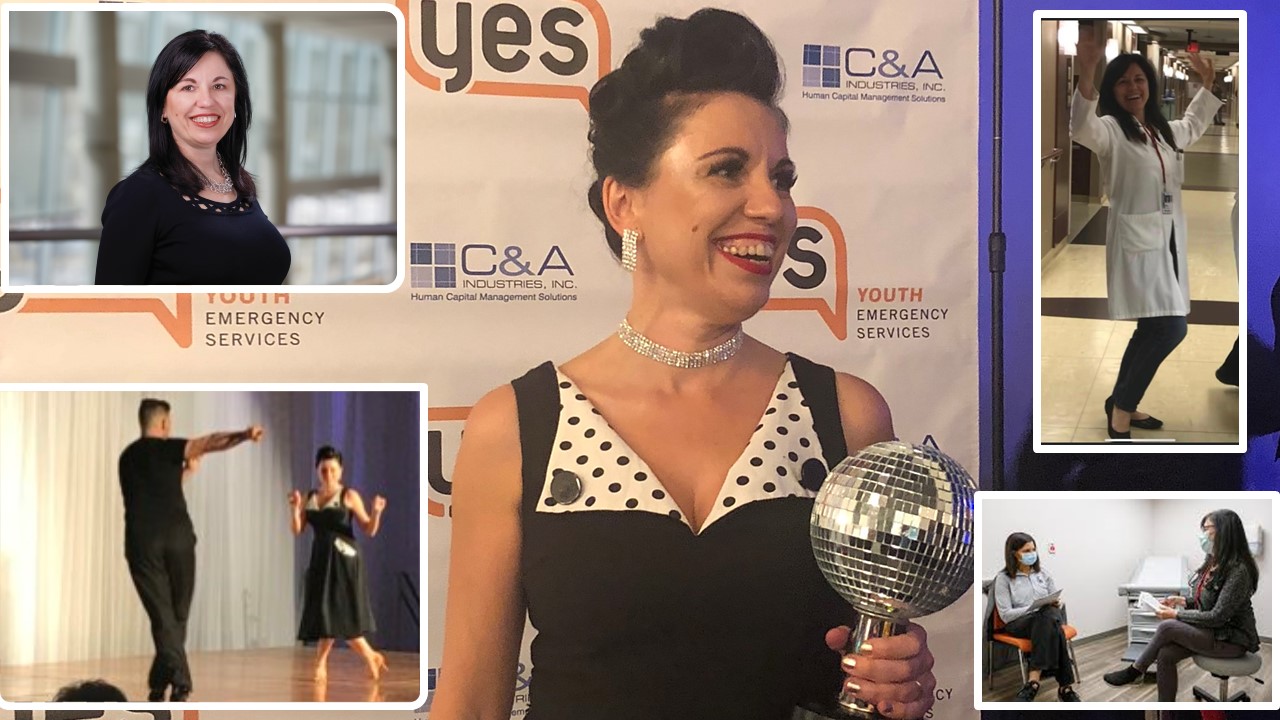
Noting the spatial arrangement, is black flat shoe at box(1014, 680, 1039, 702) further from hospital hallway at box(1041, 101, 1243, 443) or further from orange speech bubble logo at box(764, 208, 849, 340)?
orange speech bubble logo at box(764, 208, 849, 340)

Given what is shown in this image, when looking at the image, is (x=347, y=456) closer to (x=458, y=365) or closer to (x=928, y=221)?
(x=458, y=365)

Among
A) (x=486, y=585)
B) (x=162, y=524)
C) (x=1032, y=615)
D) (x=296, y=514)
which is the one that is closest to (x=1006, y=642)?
(x=1032, y=615)

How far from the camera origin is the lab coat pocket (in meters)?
2.37

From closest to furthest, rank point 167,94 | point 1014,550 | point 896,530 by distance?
1. point 896,530
2. point 167,94
3. point 1014,550

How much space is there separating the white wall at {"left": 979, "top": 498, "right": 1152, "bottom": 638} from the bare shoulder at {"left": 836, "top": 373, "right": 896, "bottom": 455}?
23 centimetres

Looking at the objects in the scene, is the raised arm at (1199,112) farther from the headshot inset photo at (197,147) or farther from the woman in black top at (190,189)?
the woman in black top at (190,189)

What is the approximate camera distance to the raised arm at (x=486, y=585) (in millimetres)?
2320

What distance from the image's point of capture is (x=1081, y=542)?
2365 mm

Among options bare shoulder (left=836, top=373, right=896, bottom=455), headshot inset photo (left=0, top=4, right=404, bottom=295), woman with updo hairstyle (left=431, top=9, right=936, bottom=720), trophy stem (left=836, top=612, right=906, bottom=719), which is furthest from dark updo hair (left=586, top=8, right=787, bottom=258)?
trophy stem (left=836, top=612, right=906, bottom=719)

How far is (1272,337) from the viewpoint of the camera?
2391 mm

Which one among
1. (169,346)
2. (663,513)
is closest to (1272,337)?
(663,513)

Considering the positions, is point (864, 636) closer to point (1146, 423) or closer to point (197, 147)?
point (1146, 423)

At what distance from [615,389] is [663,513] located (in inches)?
9.3

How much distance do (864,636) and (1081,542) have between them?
0.49 metres
